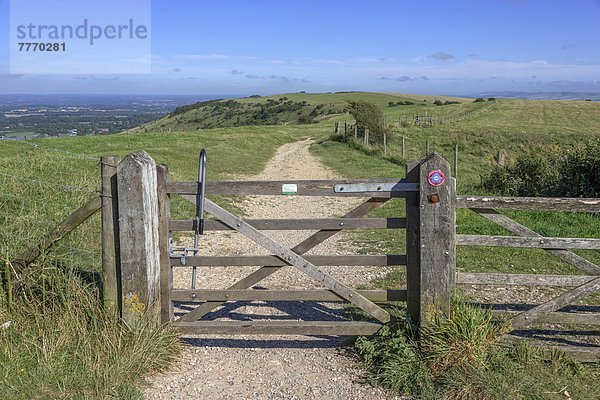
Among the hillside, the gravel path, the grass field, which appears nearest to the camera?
the grass field

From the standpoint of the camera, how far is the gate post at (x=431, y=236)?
207 inches

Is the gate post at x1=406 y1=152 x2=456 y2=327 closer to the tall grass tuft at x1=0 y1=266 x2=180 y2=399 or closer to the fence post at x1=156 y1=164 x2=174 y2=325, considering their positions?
the fence post at x1=156 y1=164 x2=174 y2=325

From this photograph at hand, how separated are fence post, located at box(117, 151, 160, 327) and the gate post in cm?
242

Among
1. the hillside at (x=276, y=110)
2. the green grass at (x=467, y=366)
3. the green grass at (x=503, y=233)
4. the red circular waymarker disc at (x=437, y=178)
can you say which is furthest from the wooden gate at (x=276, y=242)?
the hillside at (x=276, y=110)

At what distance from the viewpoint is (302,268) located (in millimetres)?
5547

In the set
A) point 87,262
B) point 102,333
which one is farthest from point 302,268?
point 87,262

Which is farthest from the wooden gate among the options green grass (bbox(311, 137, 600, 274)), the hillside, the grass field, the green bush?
the hillside

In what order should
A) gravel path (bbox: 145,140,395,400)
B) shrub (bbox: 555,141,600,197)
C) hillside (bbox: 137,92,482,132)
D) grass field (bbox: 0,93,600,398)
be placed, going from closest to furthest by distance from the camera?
grass field (bbox: 0,93,600,398)
gravel path (bbox: 145,140,395,400)
shrub (bbox: 555,141,600,197)
hillside (bbox: 137,92,482,132)

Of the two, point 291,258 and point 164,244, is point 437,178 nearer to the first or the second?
point 291,258

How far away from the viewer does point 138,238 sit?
5438mm

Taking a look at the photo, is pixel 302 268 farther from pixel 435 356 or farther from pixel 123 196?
pixel 123 196

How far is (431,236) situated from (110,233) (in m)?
3.01

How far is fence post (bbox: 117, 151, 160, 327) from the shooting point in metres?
5.39

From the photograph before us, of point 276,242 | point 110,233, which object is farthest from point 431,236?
point 110,233
